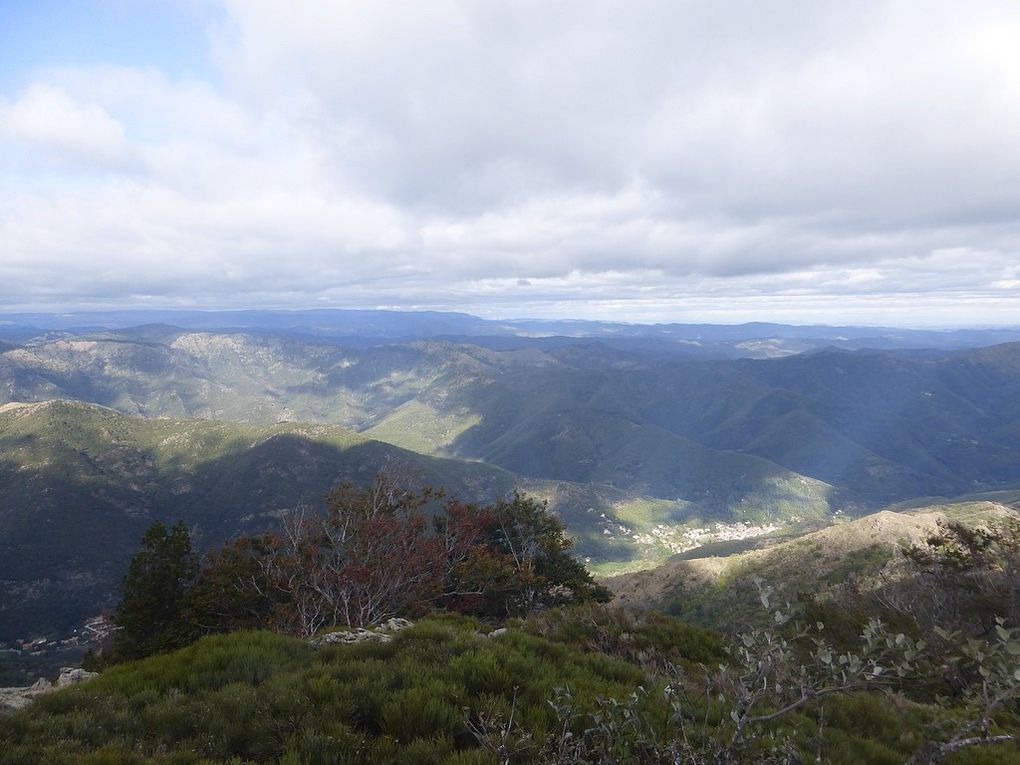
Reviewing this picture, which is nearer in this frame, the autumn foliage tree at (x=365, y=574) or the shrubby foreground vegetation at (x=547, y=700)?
the shrubby foreground vegetation at (x=547, y=700)

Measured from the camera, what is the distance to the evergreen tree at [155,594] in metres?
22.4

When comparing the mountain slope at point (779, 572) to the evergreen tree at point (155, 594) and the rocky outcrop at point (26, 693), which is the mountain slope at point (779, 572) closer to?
the evergreen tree at point (155, 594)

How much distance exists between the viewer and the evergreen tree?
22.4m

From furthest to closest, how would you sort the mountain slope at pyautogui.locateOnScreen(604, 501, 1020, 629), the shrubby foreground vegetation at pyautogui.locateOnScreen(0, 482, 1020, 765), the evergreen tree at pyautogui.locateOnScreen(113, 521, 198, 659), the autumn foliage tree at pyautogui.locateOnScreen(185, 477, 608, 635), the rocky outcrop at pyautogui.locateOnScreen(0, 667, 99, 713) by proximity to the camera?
the mountain slope at pyautogui.locateOnScreen(604, 501, 1020, 629) < the evergreen tree at pyautogui.locateOnScreen(113, 521, 198, 659) < the autumn foliage tree at pyautogui.locateOnScreen(185, 477, 608, 635) < the rocky outcrop at pyautogui.locateOnScreen(0, 667, 99, 713) < the shrubby foreground vegetation at pyautogui.locateOnScreen(0, 482, 1020, 765)

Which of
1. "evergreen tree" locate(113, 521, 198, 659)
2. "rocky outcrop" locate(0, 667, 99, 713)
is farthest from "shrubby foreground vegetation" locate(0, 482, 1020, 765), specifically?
"evergreen tree" locate(113, 521, 198, 659)

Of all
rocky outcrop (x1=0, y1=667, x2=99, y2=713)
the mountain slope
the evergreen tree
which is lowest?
the mountain slope

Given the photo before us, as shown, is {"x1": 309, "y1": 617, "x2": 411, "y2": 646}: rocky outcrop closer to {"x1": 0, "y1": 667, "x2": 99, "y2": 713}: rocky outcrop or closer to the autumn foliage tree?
{"x1": 0, "y1": 667, "x2": 99, "y2": 713}: rocky outcrop

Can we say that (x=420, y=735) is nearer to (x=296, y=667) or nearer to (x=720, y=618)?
(x=296, y=667)

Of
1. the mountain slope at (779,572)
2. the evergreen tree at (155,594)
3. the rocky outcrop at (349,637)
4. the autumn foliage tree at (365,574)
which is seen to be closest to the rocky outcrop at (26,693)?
the rocky outcrop at (349,637)

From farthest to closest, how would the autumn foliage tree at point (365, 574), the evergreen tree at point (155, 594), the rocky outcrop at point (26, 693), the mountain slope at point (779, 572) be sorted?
the mountain slope at point (779, 572)
the evergreen tree at point (155, 594)
the autumn foliage tree at point (365, 574)
the rocky outcrop at point (26, 693)

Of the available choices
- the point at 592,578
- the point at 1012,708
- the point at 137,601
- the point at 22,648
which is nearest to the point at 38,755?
the point at 1012,708

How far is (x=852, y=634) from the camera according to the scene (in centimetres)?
2148

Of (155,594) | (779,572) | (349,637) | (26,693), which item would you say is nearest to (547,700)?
(349,637)

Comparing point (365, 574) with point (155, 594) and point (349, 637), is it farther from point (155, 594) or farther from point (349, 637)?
point (155, 594)
